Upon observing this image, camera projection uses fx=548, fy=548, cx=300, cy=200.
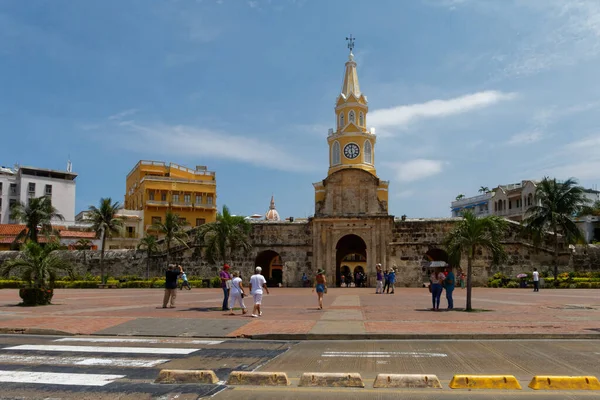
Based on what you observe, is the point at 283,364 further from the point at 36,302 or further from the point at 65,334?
the point at 36,302

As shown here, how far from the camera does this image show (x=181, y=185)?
6694 cm

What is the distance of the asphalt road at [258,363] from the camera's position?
23.7ft

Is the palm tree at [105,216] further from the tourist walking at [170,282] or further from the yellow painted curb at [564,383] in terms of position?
the yellow painted curb at [564,383]

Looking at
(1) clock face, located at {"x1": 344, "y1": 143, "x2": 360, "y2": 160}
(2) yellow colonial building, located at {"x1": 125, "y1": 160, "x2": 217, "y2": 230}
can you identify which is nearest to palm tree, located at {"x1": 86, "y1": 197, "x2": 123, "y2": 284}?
(2) yellow colonial building, located at {"x1": 125, "y1": 160, "x2": 217, "y2": 230}

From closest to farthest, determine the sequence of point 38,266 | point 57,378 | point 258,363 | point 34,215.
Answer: point 57,378, point 258,363, point 38,266, point 34,215

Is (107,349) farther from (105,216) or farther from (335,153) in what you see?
(335,153)

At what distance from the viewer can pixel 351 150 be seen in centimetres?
5519

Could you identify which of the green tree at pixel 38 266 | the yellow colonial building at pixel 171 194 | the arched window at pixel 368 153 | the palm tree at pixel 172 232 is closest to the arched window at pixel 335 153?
the arched window at pixel 368 153

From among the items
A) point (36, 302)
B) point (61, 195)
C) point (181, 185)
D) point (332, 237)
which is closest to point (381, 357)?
point (36, 302)

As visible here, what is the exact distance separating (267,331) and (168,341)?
247 cm

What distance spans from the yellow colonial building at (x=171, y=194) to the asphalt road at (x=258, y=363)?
53.3 metres

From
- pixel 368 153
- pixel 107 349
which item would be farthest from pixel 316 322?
pixel 368 153

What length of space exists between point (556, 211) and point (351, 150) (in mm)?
21887

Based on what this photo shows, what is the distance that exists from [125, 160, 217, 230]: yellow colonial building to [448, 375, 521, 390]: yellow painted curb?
5847cm
